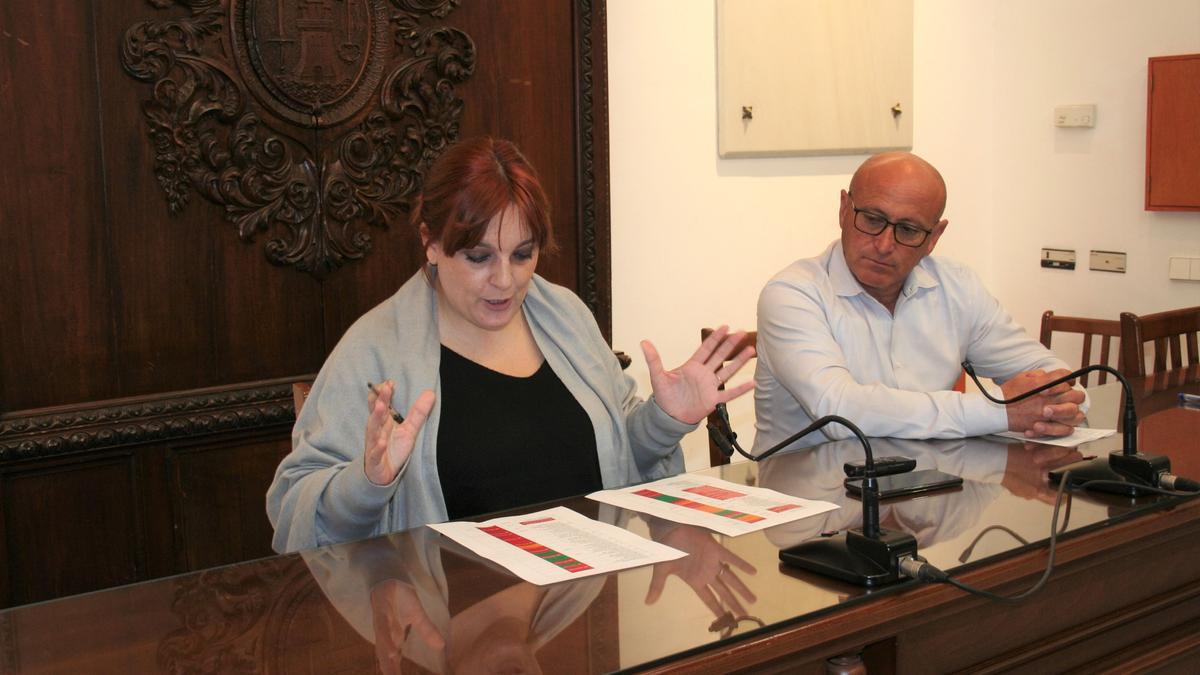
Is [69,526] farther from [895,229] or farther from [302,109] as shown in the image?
[895,229]

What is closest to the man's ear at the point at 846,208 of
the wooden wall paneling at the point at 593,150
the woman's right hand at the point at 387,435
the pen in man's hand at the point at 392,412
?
the wooden wall paneling at the point at 593,150

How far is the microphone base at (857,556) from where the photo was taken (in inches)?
58.7

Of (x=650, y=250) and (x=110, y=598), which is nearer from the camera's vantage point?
(x=110, y=598)

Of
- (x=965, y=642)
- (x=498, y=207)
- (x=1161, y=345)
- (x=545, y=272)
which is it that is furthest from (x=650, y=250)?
(x=965, y=642)

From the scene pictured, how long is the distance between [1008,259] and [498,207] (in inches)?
136

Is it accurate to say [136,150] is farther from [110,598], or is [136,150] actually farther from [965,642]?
[965,642]

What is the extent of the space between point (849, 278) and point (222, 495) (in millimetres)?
1625

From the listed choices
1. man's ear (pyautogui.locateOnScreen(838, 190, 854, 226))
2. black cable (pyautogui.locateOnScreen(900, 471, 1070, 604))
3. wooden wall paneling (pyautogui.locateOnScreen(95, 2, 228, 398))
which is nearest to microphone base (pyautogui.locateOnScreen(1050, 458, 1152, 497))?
black cable (pyautogui.locateOnScreen(900, 471, 1070, 604))

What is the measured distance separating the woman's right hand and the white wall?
206 cm

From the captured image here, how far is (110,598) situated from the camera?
1.46 metres

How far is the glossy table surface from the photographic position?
1273 mm

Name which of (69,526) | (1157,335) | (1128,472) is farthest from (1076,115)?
(69,526)

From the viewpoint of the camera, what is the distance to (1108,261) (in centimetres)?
462

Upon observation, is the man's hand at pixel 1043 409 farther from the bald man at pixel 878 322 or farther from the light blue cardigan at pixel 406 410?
the light blue cardigan at pixel 406 410
